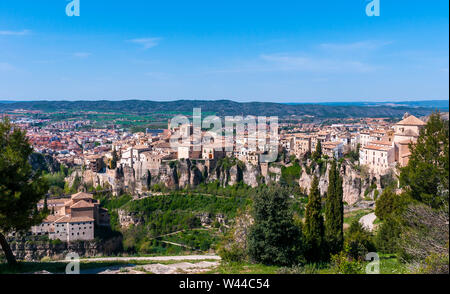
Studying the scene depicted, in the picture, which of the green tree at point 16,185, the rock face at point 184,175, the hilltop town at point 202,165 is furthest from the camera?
the rock face at point 184,175

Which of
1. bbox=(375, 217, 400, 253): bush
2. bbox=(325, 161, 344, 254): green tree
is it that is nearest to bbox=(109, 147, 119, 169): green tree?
bbox=(325, 161, 344, 254): green tree

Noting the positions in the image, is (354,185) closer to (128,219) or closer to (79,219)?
(128,219)

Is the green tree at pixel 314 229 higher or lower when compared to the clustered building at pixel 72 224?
higher

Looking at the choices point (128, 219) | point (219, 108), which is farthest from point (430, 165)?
point (219, 108)

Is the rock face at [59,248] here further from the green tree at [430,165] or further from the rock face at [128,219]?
the green tree at [430,165]

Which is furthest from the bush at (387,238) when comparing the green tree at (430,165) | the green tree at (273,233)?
the green tree at (273,233)

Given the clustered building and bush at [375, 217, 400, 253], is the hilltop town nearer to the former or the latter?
the clustered building
